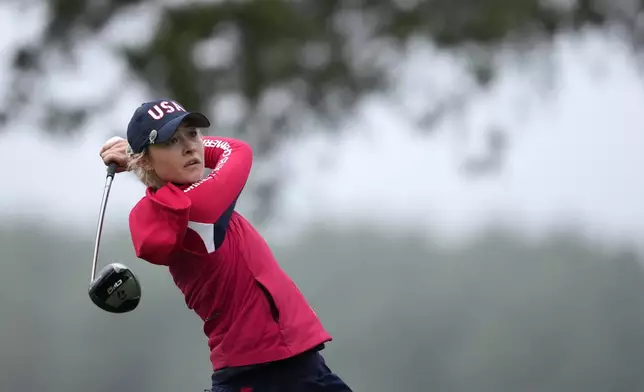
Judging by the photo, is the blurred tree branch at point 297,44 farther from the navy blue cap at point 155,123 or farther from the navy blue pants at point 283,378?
the navy blue pants at point 283,378

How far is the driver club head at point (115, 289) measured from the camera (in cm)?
373

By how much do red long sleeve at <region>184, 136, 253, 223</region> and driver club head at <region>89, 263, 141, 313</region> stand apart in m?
0.35

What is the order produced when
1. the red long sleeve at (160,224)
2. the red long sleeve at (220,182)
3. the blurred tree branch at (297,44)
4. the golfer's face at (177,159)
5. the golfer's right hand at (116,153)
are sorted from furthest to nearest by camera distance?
1. the blurred tree branch at (297,44)
2. the golfer's right hand at (116,153)
3. the golfer's face at (177,159)
4. the red long sleeve at (220,182)
5. the red long sleeve at (160,224)

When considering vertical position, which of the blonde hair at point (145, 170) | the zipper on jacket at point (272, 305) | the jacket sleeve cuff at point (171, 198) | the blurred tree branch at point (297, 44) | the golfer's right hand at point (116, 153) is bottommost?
the zipper on jacket at point (272, 305)

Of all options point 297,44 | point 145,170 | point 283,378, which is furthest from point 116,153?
point 297,44

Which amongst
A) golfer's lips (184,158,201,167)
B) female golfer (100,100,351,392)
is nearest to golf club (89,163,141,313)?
female golfer (100,100,351,392)

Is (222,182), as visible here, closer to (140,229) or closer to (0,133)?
(140,229)

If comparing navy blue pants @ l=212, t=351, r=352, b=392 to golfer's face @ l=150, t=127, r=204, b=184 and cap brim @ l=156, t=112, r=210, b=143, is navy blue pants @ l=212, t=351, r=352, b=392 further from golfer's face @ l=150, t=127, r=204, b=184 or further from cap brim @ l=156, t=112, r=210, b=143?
cap brim @ l=156, t=112, r=210, b=143

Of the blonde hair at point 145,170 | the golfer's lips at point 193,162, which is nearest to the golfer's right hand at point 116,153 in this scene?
the blonde hair at point 145,170

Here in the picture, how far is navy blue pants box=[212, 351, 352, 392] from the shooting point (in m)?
3.77

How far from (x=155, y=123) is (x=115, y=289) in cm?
55

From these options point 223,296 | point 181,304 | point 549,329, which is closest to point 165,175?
point 223,296

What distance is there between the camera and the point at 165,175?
12.2 feet

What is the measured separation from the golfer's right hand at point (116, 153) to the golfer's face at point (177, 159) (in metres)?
0.20
